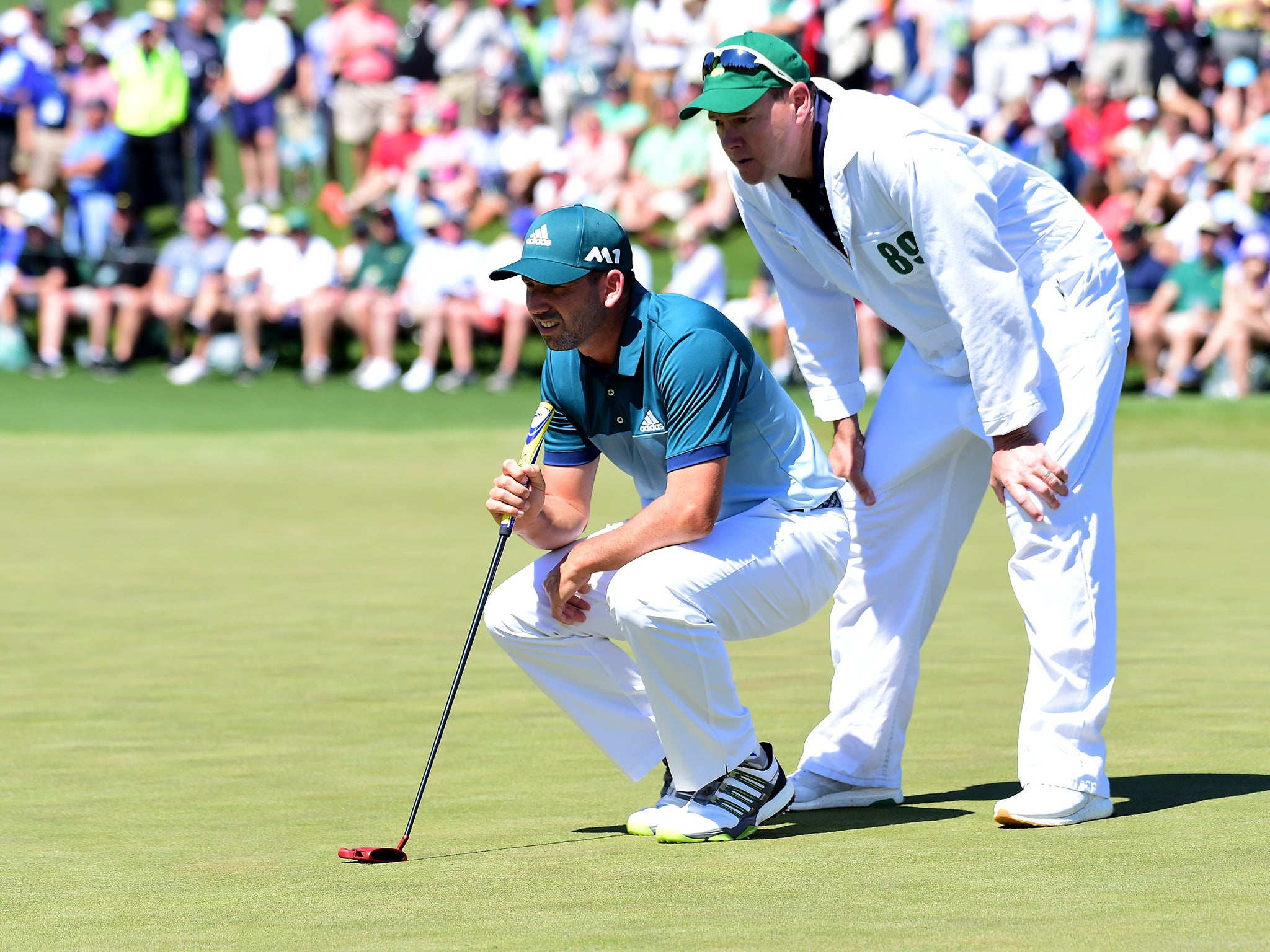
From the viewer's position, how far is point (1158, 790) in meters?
5.79

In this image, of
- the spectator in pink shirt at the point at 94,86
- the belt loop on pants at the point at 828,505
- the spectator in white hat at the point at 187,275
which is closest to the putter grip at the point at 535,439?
the belt loop on pants at the point at 828,505

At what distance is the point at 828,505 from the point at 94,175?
1917 cm

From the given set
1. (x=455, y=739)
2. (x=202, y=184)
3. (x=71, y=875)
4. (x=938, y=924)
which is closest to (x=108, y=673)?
(x=455, y=739)

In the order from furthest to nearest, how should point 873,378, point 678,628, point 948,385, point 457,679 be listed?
1. point 873,378
2. point 948,385
3. point 457,679
4. point 678,628

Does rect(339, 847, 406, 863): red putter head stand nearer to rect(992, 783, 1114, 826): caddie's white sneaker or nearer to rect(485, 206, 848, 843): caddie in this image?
rect(485, 206, 848, 843): caddie

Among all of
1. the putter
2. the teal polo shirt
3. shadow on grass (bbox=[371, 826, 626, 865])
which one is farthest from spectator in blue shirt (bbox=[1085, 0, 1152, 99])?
shadow on grass (bbox=[371, 826, 626, 865])

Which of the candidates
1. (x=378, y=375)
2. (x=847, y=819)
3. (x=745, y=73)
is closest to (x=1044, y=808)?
(x=847, y=819)

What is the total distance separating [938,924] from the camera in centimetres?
422

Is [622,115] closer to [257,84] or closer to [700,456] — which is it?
[257,84]

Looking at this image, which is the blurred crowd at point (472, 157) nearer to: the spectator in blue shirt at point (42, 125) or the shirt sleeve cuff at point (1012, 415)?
the spectator in blue shirt at point (42, 125)

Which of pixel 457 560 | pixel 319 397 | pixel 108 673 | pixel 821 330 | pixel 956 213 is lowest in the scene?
pixel 319 397

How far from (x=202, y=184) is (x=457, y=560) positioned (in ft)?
48.9

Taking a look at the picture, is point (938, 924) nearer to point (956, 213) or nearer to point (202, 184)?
point (956, 213)

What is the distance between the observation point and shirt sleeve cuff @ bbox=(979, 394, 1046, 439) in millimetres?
5395
